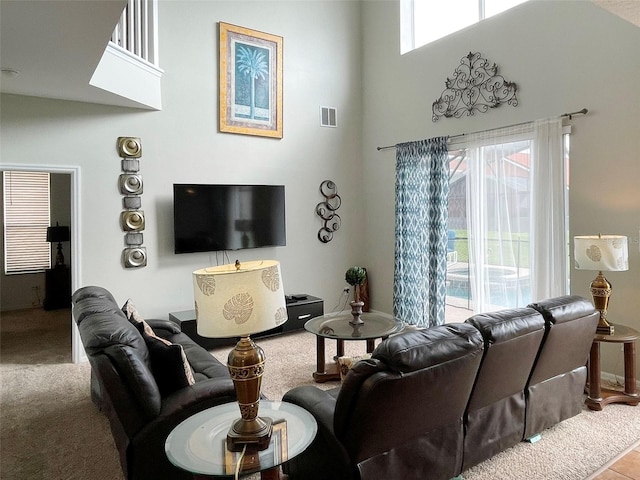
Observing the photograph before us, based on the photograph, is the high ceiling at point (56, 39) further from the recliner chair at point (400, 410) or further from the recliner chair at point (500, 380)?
the recliner chair at point (400, 410)

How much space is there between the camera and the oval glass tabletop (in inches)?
139

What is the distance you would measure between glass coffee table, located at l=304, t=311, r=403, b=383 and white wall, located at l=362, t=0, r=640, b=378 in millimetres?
1886

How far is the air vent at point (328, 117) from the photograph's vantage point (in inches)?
242

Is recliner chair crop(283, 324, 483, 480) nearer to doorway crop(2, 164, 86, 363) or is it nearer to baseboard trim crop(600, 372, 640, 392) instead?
baseboard trim crop(600, 372, 640, 392)

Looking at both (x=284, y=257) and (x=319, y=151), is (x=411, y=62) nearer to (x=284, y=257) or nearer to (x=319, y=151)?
(x=319, y=151)

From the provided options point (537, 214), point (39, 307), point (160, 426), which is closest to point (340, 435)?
point (160, 426)

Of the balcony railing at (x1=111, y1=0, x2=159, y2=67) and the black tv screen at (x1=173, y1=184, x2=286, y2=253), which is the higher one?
the balcony railing at (x1=111, y1=0, x2=159, y2=67)

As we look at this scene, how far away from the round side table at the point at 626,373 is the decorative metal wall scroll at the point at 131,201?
4.36 meters

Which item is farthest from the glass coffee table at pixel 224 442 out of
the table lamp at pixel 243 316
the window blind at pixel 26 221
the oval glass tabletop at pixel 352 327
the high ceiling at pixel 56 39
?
the window blind at pixel 26 221

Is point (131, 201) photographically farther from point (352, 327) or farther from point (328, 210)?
point (352, 327)

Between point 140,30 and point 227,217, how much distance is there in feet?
7.16

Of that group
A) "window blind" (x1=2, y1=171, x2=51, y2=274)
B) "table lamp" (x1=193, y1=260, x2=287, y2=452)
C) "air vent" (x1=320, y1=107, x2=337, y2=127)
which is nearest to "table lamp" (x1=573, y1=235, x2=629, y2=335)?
"table lamp" (x1=193, y1=260, x2=287, y2=452)

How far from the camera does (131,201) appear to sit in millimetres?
4746

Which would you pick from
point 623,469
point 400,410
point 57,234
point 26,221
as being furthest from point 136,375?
point 26,221
